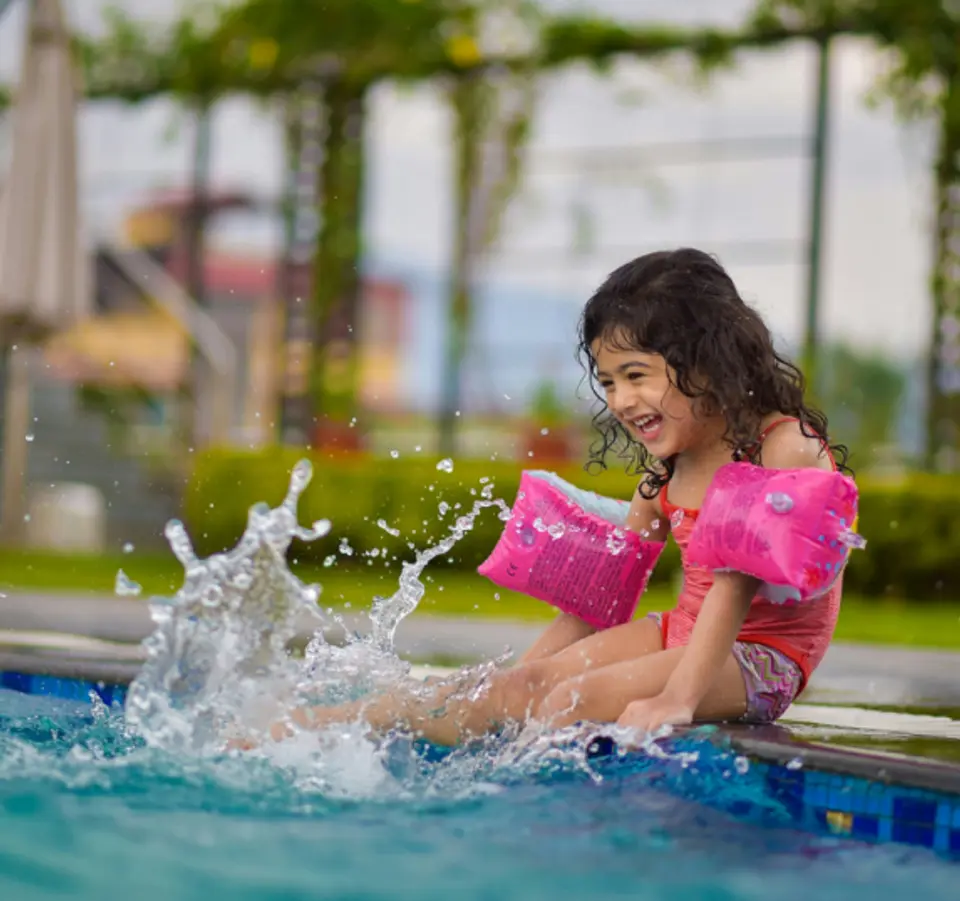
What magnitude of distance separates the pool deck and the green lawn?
2.36 ft

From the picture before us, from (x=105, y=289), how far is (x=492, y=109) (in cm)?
439

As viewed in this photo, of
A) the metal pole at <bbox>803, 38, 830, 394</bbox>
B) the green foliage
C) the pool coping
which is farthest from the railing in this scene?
the pool coping

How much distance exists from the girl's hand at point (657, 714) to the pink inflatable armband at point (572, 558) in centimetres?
51

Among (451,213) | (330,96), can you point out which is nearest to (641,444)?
(451,213)

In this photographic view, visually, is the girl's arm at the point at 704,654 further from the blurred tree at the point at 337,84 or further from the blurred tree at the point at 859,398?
the blurred tree at the point at 337,84

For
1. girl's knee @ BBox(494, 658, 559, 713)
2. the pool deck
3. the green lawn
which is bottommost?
the green lawn

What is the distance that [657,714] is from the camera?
112 inches

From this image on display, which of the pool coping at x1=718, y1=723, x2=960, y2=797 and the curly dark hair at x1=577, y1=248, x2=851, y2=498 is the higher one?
Answer: the curly dark hair at x1=577, y1=248, x2=851, y2=498

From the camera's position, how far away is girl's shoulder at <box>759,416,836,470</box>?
3.06 meters

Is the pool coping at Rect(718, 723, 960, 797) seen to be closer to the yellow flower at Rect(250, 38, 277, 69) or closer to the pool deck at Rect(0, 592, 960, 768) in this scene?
the pool deck at Rect(0, 592, 960, 768)

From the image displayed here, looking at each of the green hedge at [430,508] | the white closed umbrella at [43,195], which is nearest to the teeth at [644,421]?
the green hedge at [430,508]

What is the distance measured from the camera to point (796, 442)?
10.1 ft

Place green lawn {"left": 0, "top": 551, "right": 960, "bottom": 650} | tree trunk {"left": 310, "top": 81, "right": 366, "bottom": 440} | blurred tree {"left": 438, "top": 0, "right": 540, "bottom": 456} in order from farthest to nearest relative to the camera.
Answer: tree trunk {"left": 310, "top": 81, "right": 366, "bottom": 440} → blurred tree {"left": 438, "top": 0, "right": 540, "bottom": 456} → green lawn {"left": 0, "top": 551, "right": 960, "bottom": 650}

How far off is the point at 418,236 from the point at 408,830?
922 cm
